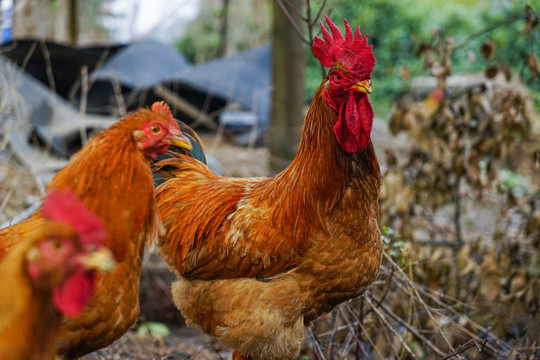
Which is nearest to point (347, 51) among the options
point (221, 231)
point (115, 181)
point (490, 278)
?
point (221, 231)

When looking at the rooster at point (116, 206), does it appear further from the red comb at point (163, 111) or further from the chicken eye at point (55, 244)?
the chicken eye at point (55, 244)

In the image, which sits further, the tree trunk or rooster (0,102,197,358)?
the tree trunk

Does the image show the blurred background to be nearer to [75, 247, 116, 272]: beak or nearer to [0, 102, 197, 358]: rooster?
[0, 102, 197, 358]: rooster

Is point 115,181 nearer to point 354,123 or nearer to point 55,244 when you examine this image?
point 55,244

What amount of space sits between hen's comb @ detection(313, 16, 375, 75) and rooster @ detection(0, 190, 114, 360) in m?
1.55

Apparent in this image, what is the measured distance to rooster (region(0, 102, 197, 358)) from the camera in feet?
6.28

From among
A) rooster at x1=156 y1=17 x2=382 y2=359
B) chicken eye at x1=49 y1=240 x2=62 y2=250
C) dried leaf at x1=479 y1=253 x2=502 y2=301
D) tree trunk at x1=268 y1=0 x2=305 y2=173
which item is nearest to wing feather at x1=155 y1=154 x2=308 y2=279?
rooster at x1=156 y1=17 x2=382 y2=359

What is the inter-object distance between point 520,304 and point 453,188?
48.0 inches

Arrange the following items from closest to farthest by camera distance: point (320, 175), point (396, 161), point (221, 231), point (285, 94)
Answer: point (320, 175) → point (221, 231) → point (396, 161) → point (285, 94)

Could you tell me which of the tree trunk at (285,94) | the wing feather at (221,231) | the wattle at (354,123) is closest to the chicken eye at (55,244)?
the wing feather at (221,231)

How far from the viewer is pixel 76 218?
4.81 ft

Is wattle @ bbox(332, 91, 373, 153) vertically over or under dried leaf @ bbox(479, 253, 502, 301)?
over

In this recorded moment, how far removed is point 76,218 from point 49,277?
19cm

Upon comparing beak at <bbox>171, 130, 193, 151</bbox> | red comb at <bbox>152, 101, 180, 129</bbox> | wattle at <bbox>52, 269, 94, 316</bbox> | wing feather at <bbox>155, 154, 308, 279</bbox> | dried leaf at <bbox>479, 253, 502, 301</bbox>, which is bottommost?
dried leaf at <bbox>479, 253, 502, 301</bbox>
